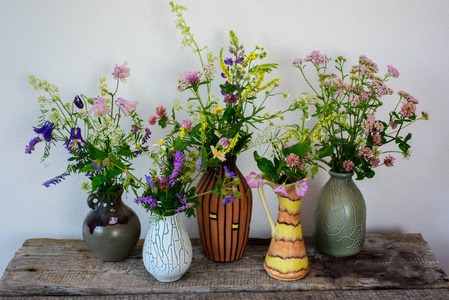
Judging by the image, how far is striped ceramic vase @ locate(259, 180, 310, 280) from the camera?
103cm

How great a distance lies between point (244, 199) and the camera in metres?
1.06

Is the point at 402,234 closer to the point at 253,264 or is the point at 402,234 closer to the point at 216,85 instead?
the point at 253,264

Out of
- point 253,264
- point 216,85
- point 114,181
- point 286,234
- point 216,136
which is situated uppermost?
point 216,85

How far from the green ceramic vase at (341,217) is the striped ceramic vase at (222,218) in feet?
0.73

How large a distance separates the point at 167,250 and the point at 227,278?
180 millimetres

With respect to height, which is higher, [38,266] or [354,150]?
[354,150]

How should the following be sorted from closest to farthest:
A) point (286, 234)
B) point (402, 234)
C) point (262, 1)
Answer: point (286, 234), point (262, 1), point (402, 234)

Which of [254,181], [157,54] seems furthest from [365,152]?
[157,54]

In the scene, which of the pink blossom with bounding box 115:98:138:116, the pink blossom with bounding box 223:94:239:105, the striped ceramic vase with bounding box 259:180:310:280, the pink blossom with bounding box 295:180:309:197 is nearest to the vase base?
the striped ceramic vase with bounding box 259:180:310:280

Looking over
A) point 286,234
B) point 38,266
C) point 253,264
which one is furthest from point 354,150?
point 38,266

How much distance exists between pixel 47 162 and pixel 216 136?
0.56m

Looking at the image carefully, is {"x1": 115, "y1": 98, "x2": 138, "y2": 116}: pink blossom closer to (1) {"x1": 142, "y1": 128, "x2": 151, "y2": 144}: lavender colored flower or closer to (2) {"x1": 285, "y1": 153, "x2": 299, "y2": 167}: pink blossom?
(1) {"x1": 142, "y1": 128, "x2": 151, "y2": 144}: lavender colored flower

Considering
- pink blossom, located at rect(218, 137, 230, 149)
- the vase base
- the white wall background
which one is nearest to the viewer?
pink blossom, located at rect(218, 137, 230, 149)

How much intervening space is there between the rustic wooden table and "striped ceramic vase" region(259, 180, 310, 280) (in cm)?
2
